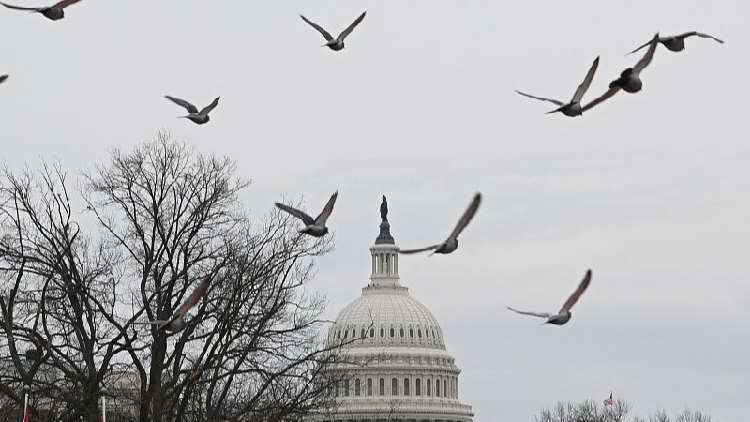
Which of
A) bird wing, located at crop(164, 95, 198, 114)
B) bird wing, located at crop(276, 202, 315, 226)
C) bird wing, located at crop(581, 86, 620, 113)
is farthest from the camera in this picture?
bird wing, located at crop(164, 95, 198, 114)

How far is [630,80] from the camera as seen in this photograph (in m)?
16.0

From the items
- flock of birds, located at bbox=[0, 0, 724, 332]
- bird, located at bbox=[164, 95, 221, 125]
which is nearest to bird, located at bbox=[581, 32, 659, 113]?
flock of birds, located at bbox=[0, 0, 724, 332]

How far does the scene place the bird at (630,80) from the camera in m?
15.7

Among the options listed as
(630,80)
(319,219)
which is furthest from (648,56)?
(319,219)

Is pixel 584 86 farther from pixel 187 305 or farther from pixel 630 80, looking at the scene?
pixel 187 305

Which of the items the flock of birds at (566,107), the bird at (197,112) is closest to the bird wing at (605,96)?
the flock of birds at (566,107)

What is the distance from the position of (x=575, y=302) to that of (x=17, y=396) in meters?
28.5

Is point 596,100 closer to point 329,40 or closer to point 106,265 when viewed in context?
point 329,40

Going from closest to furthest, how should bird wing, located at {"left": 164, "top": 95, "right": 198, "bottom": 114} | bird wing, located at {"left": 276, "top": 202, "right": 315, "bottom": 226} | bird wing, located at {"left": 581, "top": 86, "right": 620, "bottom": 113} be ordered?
bird wing, located at {"left": 581, "top": 86, "right": 620, "bottom": 113}, bird wing, located at {"left": 276, "top": 202, "right": 315, "bottom": 226}, bird wing, located at {"left": 164, "top": 95, "right": 198, "bottom": 114}

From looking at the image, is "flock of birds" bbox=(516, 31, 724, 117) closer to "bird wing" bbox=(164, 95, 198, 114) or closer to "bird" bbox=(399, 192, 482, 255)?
"bird" bbox=(399, 192, 482, 255)

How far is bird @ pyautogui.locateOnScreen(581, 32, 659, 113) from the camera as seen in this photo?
15.7m

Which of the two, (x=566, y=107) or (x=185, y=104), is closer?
(x=566, y=107)

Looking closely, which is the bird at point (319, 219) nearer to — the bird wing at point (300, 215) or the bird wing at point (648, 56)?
the bird wing at point (300, 215)

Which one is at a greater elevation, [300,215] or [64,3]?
[64,3]
